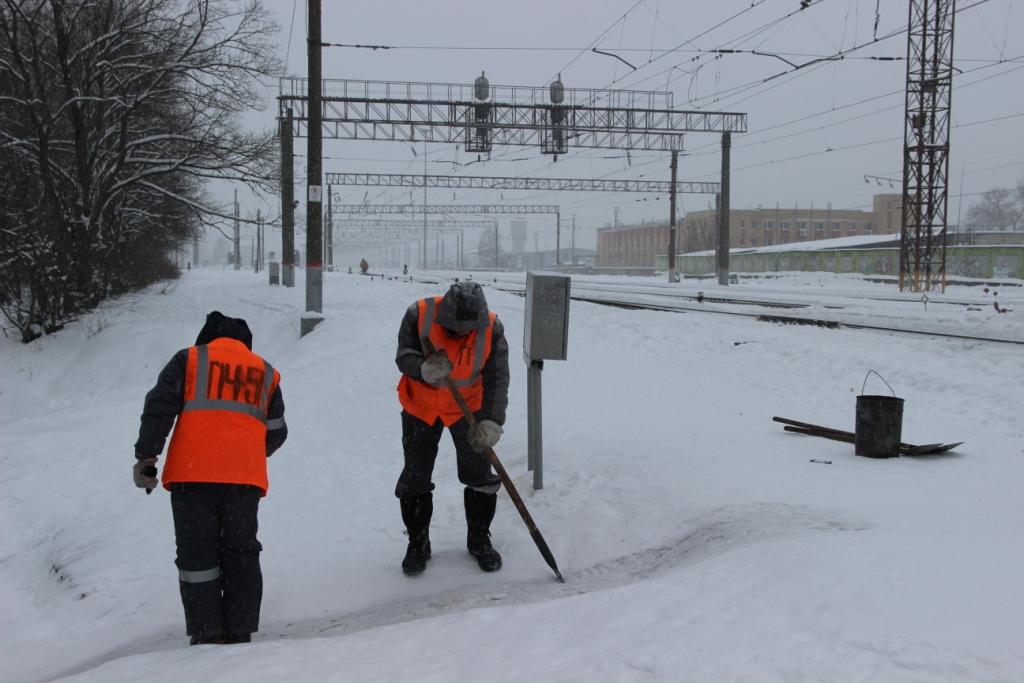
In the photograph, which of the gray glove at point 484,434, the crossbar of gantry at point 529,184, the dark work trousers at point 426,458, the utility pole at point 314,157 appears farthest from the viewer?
the crossbar of gantry at point 529,184

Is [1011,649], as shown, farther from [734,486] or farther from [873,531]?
[734,486]

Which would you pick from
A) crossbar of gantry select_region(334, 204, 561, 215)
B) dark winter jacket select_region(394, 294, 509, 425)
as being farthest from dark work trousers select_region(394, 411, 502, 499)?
crossbar of gantry select_region(334, 204, 561, 215)

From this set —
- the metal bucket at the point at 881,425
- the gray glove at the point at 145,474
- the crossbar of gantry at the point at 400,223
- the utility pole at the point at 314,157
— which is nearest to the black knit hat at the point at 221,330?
the gray glove at the point at 145,474

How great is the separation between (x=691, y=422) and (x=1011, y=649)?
5.04 metres

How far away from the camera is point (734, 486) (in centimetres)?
529

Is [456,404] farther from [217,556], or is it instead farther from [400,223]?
[400,223]

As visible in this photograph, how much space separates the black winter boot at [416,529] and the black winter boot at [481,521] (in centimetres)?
27

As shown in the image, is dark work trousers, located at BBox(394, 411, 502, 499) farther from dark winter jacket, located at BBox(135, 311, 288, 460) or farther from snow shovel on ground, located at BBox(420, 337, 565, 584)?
dark winter jacket, located at BBox(135, 311, 288, 460)

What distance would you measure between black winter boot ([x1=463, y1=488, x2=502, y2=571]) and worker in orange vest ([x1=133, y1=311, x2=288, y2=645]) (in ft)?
4.72

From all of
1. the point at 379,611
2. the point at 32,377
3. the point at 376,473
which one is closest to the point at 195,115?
the point at 32,377

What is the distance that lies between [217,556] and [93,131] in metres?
17.9

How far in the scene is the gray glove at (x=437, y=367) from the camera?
4.37 meters

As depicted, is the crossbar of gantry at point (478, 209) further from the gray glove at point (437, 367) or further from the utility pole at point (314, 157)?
the gray glove at point (437, 367)

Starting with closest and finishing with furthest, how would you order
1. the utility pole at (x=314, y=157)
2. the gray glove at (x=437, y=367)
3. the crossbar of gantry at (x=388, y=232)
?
the gray glove at (x=437, y=367)
the utility pole at (x=314, y=157)
the crossbar of gantry at (x=388, y=232)
